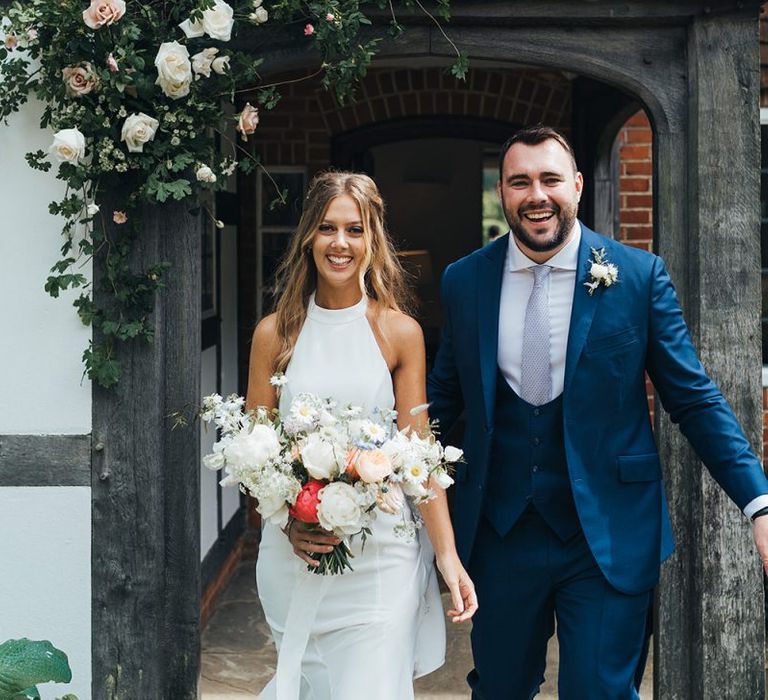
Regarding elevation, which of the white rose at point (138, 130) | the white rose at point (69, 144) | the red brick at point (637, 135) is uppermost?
the red brick at point (637, 135)

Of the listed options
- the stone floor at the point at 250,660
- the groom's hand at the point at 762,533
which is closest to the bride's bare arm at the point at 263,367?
the groom's hand at the point at 762,533

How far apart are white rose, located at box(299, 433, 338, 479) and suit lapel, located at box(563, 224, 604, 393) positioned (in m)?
0.73

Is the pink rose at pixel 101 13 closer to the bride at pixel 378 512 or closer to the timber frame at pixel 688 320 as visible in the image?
the timber frame at pixel 688 320

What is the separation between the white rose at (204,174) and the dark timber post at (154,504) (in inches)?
10.0

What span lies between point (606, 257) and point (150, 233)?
1608mm

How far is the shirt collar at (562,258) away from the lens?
3.20 meters

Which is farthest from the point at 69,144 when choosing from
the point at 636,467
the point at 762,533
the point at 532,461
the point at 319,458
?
the point at 762,533

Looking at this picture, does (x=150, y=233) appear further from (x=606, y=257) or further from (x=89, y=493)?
(x=606, y=257)

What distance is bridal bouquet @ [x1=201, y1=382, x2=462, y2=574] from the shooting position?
2.76 metres

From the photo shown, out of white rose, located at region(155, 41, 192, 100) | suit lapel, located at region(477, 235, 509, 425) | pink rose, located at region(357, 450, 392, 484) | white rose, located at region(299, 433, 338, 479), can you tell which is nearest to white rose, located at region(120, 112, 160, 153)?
white rose, located at region(155, 41, 192, 100)

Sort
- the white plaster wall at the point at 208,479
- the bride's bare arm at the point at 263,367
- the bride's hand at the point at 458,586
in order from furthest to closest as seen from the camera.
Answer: the white plaster wall at the point at 208,479
the bride's bare arm at the point at 263,367
the bride's hand at the point at 458,586

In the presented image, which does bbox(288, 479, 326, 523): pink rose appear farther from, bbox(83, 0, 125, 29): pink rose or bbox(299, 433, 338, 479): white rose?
bbox(83, 0, 125, 29): pink rose

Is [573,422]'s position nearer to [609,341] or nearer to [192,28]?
[609,341]

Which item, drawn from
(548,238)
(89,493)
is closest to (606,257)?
Result: (548,238)
